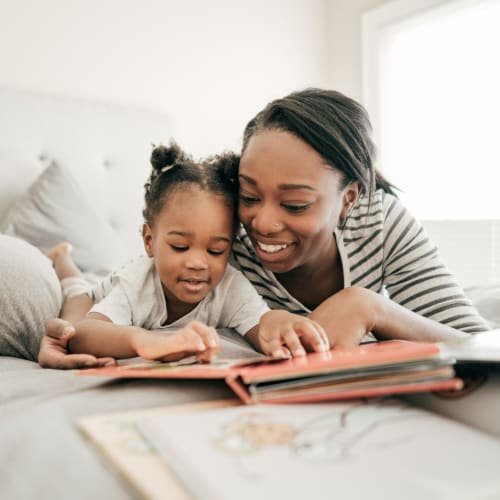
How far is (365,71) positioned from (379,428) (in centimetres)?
280

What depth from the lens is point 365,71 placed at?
9.82 feet

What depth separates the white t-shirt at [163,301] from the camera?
1120 millimetres

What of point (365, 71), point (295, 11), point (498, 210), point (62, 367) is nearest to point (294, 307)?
point (62, 367)

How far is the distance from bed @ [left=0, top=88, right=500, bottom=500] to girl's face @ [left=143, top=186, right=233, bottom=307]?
236mm

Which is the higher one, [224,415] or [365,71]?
[365,71]

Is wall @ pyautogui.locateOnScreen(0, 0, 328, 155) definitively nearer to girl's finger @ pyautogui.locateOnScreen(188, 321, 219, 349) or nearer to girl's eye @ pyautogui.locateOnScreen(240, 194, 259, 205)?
girl's eye @ pyautogui.locateOnScreen(240, 194, 259, 205)

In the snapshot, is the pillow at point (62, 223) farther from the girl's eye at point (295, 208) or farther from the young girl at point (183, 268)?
the girl's eye at point (295, 208)

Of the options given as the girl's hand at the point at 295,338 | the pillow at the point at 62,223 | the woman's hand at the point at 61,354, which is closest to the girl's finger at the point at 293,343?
the girl's hand at the point at 295,338

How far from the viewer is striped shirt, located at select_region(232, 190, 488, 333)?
1.18 m

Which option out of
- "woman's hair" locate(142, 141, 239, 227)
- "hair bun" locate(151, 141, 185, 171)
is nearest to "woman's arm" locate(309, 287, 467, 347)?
"woman's hair" locate(142, 141, 239, 227)

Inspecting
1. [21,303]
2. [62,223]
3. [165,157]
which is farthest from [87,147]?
[21,303]

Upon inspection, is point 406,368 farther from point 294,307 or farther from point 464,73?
point 464,73

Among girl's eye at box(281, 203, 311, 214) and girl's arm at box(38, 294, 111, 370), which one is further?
girl's eye at box(281, 203, 311, 214)

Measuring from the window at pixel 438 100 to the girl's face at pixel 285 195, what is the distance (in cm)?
170
